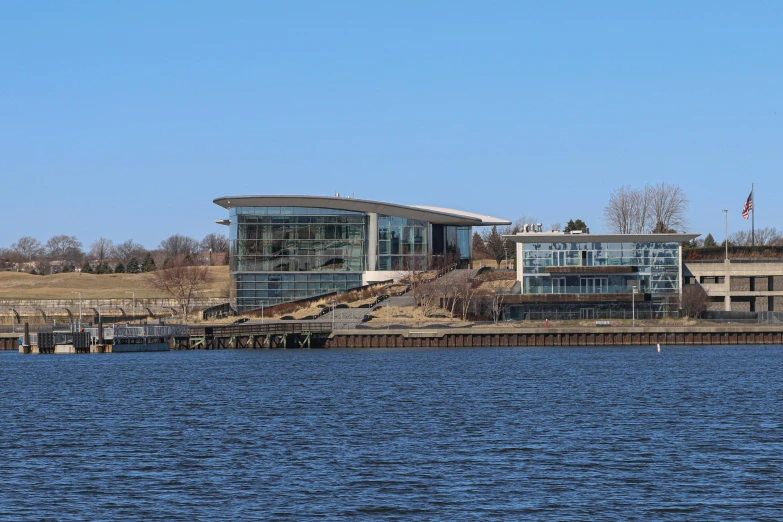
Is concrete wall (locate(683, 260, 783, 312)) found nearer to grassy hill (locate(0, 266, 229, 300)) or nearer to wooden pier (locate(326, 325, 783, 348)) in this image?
wooden pier (locate(326, 325, 783, 348))

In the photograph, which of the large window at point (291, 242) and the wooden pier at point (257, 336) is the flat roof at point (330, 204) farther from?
the wooden pier at point (257, 336)

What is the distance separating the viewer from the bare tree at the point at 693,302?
11762cm

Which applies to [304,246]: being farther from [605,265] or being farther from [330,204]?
[605,265]

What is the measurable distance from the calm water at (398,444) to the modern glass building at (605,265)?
35600mm

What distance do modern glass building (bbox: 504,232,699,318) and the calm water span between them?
35600 mm

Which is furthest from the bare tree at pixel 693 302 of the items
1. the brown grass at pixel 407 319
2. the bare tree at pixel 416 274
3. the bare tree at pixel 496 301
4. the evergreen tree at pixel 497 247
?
the evergreen tree at pixel 497 247

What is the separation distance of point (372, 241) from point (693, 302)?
36.1 metres

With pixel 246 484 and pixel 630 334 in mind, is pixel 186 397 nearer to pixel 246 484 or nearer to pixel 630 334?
pixel 246 484

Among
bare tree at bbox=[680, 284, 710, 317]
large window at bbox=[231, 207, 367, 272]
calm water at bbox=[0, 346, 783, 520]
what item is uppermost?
large window at bbox=[231, 207, 367, 272]

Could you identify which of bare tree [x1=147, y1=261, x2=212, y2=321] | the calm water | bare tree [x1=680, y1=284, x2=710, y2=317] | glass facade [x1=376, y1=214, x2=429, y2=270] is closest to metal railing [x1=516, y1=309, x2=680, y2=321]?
bare tree [x1=680, y1=284, x2=710, y2=317]

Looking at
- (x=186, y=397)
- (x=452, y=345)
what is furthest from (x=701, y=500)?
(x=452, y=345)

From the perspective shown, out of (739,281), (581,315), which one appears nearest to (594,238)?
(581,315)

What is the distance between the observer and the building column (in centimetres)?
12900

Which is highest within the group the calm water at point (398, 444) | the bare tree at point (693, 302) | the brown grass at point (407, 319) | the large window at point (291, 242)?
the large window at point (291, 242)
